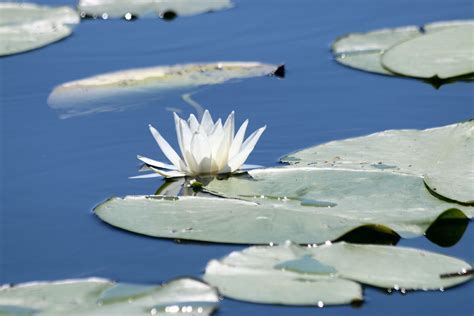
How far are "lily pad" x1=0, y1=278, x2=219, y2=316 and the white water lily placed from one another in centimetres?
69

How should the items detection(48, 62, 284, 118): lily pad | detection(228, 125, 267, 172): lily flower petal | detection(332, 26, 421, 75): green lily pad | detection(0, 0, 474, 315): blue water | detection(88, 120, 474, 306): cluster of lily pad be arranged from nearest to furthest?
detection(88, 120, 474, 306): cluster of lily pad
detection(0, 0, 474, 315): blue water
detection(228, 125, 267, 172): lily flower petal
detection(48, 62, 284, 118): lily pad
detection(332, 26, 421, 75): green lily pad

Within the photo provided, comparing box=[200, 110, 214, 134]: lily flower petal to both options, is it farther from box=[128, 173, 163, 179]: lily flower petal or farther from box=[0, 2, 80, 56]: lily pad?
box=[0, 2, 80, 56]: lily pad

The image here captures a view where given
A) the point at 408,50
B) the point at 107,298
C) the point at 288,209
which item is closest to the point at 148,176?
the point at 288,209

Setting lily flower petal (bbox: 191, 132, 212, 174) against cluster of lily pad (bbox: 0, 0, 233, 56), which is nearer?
lily flower petal (bbox: 191, 132, 212, 174)

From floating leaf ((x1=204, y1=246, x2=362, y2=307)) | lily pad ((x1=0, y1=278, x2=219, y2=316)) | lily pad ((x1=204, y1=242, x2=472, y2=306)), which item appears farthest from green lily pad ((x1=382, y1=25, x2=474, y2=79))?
lily pad ((x1=0, y1=278, x2=219, y2=316))

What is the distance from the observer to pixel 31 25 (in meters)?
4.39

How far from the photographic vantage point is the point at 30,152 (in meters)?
3.10

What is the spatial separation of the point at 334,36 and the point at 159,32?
0.76 meters

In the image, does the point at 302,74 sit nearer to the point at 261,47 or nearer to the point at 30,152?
the point at 261,47

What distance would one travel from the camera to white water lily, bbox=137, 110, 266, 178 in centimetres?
276

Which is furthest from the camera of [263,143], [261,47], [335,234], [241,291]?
[261,47]

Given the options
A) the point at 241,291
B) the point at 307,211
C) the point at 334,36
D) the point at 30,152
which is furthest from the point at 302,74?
the point at 241,291

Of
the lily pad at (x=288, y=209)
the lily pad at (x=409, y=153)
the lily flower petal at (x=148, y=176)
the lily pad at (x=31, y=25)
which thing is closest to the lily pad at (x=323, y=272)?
the lily pad at (x=288, y=209)

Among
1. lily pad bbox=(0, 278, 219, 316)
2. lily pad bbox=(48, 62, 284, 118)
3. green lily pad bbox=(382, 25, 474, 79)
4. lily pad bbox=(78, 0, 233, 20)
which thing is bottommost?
lily pad bbox=(0, 278, 219, 316)
